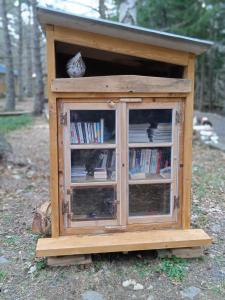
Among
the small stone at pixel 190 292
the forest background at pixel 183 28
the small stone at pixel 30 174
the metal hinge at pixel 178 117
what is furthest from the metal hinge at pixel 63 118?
the forest background at pixel 183 28

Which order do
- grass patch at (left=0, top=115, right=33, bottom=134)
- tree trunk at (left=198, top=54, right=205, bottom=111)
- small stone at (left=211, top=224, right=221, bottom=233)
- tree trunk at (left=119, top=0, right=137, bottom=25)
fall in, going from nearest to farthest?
1. small stone at (left=211, top=224, right=221, bottom=233)
2. tree trunk at (left=119, top=0, right=137, bottom=25)
3. grass patch at (left=0, top=115, right=33, bottom=134)
4. tree trunk at (left=198, top=54, right=205, bottom=111)

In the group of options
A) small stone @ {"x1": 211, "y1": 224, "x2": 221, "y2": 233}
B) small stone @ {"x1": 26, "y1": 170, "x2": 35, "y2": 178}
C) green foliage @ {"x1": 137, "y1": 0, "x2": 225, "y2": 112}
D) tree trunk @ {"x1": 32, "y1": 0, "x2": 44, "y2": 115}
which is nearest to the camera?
small stone @ {"x1": 211, "y1": 224, "x2": 221, "y2": 233}

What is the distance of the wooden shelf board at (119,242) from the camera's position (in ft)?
8.80

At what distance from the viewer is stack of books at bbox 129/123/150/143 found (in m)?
2.89

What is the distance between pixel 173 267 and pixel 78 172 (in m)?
1.08

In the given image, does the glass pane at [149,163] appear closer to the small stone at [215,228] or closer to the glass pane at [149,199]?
the glass pane at [149,199]

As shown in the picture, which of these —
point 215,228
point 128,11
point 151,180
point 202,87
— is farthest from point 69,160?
point 202,87

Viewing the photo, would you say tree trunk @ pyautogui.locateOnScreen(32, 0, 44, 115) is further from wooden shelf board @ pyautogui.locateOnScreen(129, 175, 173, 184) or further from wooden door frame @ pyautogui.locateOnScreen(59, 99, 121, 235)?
wooden shelf board @ pyautogui.locateOnScreen(129, 175, 173, 184)

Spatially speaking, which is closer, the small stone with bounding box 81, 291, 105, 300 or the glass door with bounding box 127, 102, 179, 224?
the small stone with bounding box 81, 291, 105, 300

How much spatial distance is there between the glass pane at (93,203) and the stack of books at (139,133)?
450 millimetres

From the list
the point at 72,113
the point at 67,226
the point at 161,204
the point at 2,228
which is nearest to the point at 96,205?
the point at 67,226

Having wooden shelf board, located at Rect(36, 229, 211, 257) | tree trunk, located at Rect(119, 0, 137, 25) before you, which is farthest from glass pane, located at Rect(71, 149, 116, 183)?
tree trunk, located at Rect(119, 0, 137, 25)

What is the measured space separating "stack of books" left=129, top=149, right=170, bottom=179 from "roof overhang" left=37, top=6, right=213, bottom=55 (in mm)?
866

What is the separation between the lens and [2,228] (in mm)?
3637
